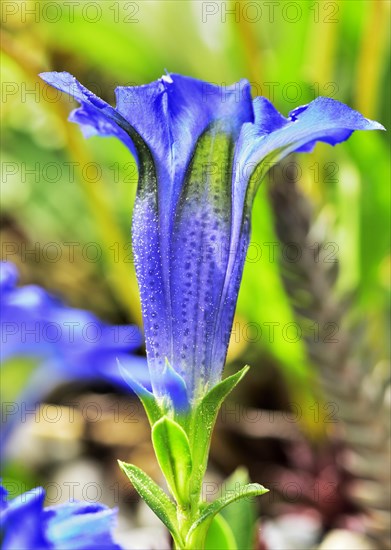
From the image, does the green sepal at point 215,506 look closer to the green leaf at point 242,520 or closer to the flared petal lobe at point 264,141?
the flared petal lobe at point 264,141

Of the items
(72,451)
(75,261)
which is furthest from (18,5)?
(72,451)

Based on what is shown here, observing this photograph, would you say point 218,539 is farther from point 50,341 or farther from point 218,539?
point 50,341

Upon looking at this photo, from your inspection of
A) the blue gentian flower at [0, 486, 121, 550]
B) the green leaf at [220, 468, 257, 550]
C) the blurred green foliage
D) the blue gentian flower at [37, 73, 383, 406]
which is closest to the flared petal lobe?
the blue gentian flower at [37, 73, 383, 406]

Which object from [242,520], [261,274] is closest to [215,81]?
[261,274]

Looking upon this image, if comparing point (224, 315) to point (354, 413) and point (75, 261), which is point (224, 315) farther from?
point (75, 261)

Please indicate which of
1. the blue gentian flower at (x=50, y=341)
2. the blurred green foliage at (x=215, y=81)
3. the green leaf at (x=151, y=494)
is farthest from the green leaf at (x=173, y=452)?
the blurred green foliage at (x=215, y=81)

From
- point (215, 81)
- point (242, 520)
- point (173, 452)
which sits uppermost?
point (215, 81)
